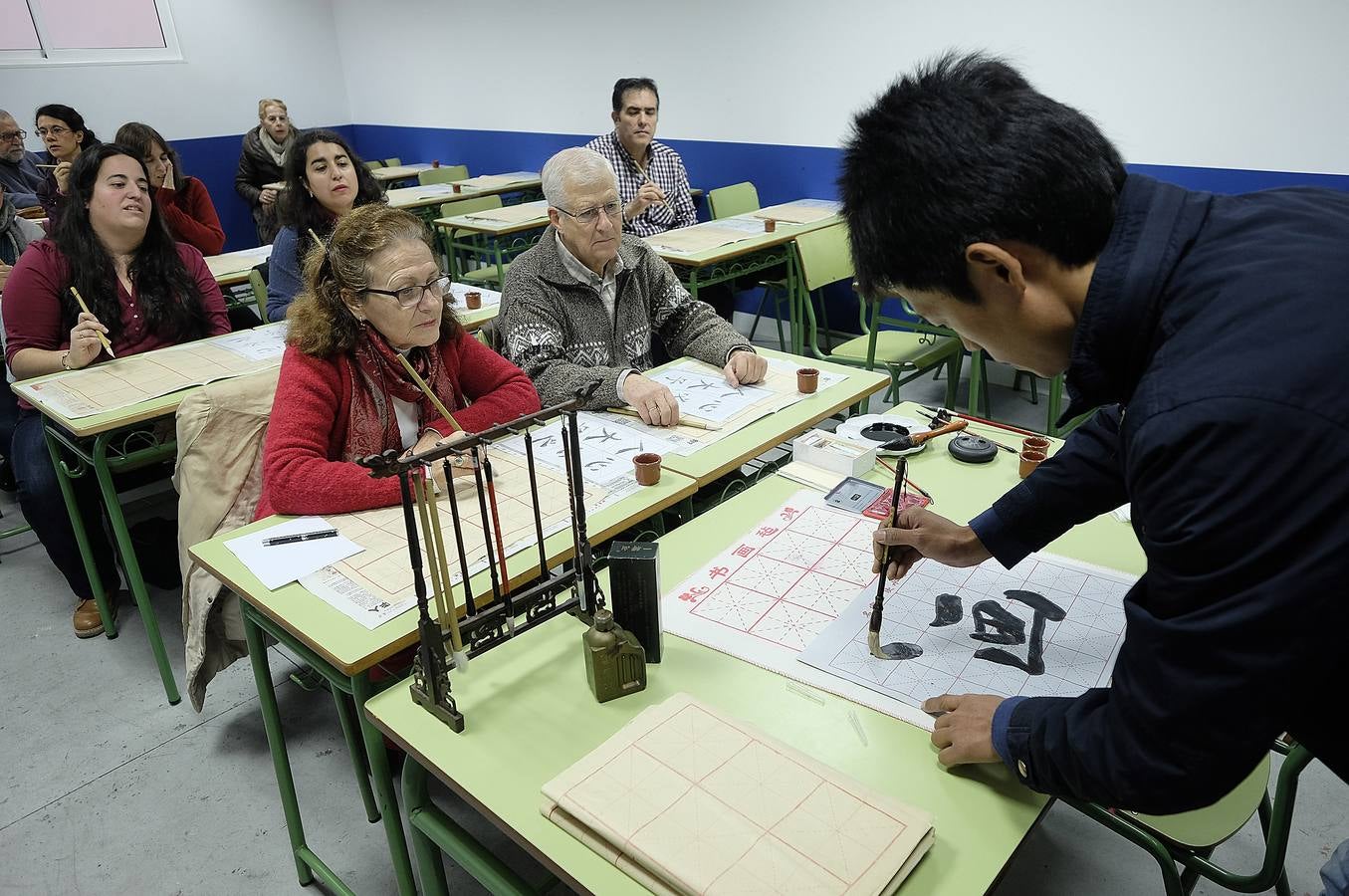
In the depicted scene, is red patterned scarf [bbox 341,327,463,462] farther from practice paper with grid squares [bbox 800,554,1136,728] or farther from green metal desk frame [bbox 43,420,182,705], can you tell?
practice paper with grid squares [bbox 800,554,1136,728]

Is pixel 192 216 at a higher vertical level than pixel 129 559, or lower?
higher

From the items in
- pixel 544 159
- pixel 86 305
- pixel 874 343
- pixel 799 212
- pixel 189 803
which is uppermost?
pixel 544 159

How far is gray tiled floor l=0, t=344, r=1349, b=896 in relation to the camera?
1788 mm

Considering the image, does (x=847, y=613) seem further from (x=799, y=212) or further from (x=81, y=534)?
(x=799, y=212)

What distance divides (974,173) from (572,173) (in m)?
1.62

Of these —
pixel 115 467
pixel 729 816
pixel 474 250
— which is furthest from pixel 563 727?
pixel 474 250

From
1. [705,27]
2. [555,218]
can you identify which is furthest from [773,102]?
[555,218]

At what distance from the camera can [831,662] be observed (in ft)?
3.76

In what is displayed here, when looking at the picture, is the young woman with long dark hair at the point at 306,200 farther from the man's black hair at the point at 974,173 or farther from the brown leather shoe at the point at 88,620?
the man's black hair at the point at 974,173

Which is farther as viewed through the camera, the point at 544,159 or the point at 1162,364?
the point at 544,159

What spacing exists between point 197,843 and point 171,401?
1114 millimetres

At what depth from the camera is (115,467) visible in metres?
2.22

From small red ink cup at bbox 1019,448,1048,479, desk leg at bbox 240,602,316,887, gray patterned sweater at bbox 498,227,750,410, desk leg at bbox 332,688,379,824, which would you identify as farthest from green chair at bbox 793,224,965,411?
desk leg at bbox 240,602,316,887

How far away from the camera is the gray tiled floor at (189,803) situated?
179 centimetres
